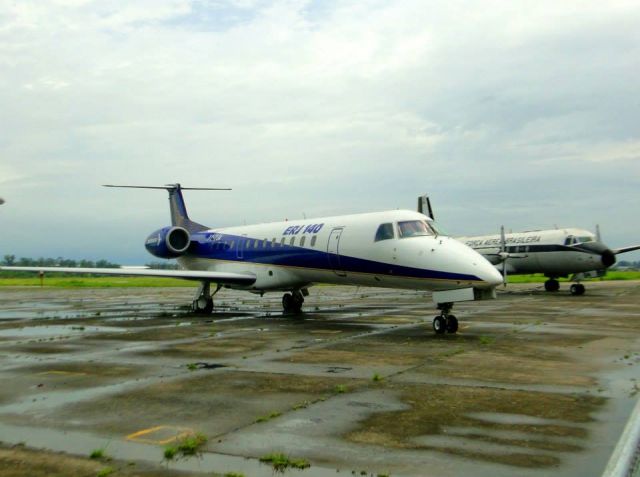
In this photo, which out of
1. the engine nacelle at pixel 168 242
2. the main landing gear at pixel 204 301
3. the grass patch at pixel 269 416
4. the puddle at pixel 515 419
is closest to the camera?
the puddle at pixel 515 419

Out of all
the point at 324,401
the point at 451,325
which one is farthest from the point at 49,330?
the point at 324,401

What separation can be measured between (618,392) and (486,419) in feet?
7.97

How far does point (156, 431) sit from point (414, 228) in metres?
11.3

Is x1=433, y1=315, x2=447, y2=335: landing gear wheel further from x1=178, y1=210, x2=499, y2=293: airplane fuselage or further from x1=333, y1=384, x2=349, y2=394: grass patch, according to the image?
x1=333, y1=384, x2=349, y2=394: grass patch

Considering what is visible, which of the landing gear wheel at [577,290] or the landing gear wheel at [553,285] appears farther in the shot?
the landing gear wheel at [553,285]

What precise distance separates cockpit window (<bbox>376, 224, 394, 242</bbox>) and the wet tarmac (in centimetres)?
282

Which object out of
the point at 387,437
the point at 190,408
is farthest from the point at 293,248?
the point at 387,437

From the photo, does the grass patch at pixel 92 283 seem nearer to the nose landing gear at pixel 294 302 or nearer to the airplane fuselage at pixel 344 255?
the airplane fuselage at pixel 344 255

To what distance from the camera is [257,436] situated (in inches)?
231

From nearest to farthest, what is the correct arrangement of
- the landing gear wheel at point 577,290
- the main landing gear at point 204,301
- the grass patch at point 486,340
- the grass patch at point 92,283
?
the grass patch at point 486,340 < the main landing gear at point 204,301 < the landing gear wheel at point 577,290 < the grass patch at point 92,283

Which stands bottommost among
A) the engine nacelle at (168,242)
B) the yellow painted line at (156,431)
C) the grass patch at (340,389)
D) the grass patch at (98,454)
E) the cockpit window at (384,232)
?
the grass patch at (340,389)

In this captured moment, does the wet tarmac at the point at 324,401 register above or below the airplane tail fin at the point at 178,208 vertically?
below

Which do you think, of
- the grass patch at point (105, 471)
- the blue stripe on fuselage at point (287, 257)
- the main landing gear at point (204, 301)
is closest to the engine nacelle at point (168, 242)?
the blue stripe on fuselage at point (287, 257)

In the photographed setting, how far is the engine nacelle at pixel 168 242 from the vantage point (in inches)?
989
